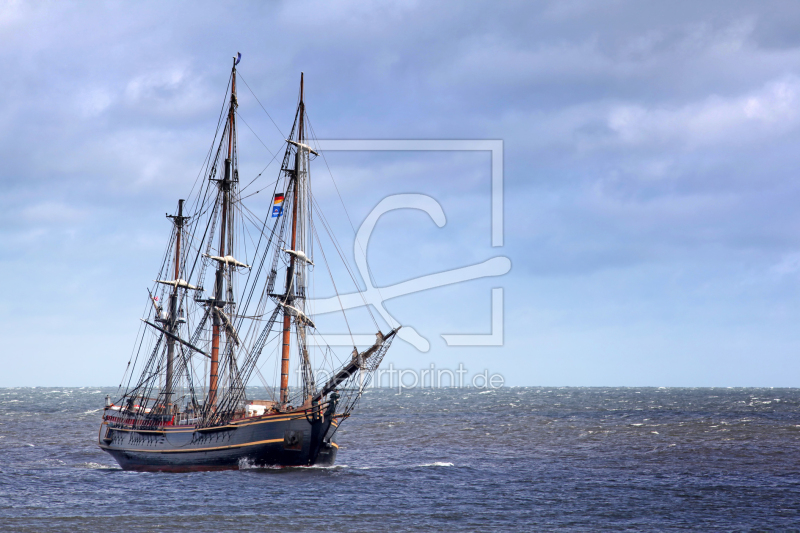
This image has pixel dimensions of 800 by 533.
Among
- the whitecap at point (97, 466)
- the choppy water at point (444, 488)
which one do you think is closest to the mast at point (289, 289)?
the choppy water at point (444, 488)

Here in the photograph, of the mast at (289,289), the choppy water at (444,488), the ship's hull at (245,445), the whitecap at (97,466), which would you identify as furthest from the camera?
the whitecap at (97,466)

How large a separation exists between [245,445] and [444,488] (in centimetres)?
1482

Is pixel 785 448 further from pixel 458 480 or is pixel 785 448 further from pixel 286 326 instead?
pixel 286 326

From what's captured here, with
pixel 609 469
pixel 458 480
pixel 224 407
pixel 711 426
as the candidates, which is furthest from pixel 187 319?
pixel 711 426

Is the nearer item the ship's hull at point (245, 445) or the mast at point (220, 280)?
the ship's hull at point (245, 445)

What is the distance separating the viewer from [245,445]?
178 feet

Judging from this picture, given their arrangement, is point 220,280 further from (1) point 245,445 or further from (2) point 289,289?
(1) point 245,445

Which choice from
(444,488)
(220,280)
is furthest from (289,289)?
(444,488)

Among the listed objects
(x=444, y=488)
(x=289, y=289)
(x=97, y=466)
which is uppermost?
(x=289, y=289)

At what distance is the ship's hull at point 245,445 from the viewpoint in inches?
2117

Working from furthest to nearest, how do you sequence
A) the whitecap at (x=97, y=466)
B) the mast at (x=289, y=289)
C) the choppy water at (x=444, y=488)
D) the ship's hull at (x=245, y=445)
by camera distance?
the whitecap at (x=97, y=466) < the mast at (x=289, y=289) < the ship's hull at (x=245, y=445) < the choppy water at (x=444, y=488)

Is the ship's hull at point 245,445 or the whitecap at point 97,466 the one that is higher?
the ship's hull at point 245,445

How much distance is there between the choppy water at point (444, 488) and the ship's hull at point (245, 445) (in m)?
1.51

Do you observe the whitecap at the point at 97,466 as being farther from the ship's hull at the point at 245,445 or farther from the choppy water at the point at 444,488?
the ship's hull at the point at 245,445
